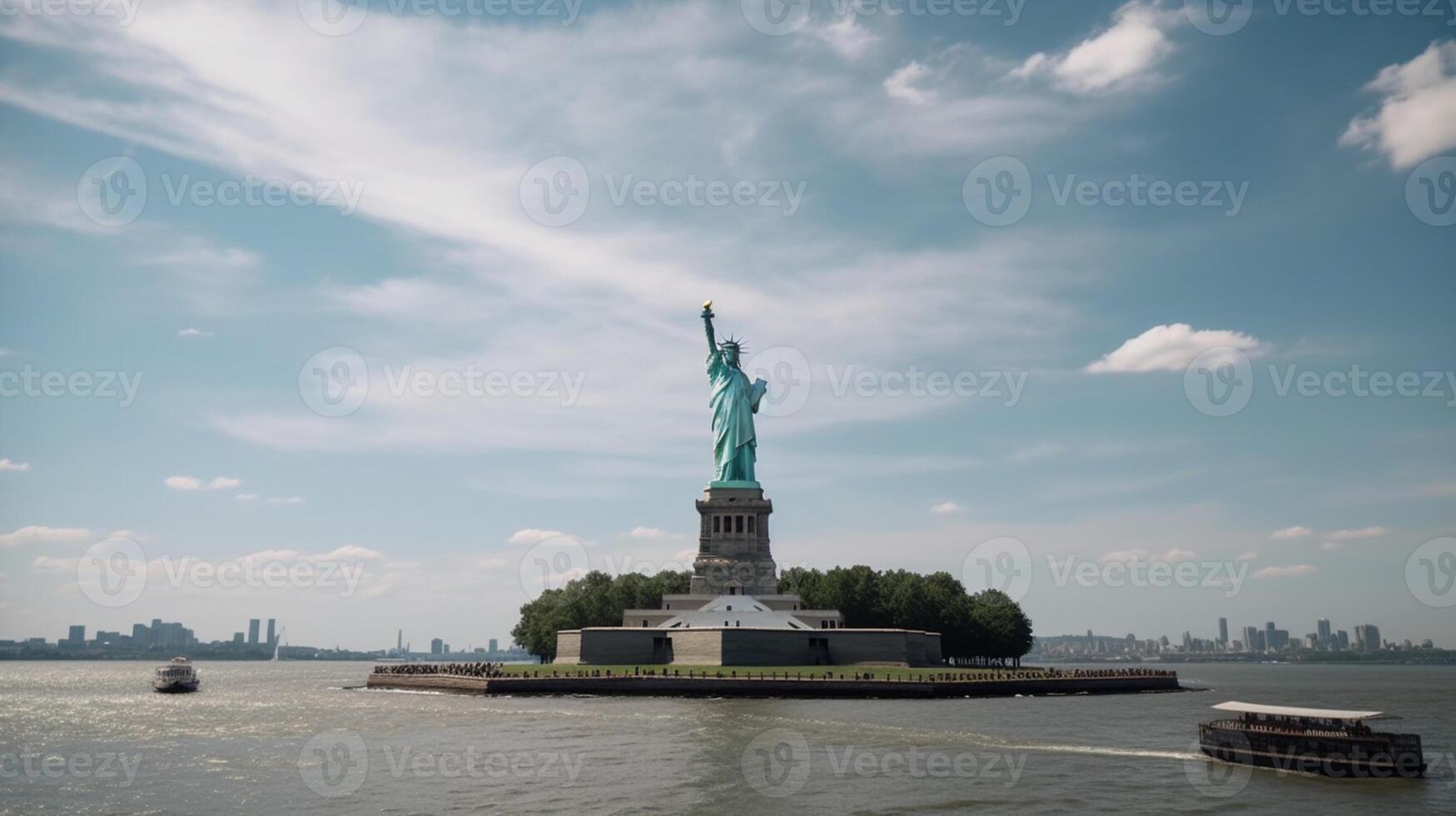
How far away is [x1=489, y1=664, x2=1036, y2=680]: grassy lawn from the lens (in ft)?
235

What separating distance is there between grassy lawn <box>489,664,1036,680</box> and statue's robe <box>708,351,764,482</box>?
84.6 feet

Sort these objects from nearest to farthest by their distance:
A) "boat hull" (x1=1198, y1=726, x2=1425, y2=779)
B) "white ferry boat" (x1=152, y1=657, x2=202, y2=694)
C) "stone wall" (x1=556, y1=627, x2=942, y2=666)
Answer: "boat hull" (x1=1198, y1=726, x2=1425, y2=779) < "stone wall" (x1=556, y1=627, x2=942, y2=666) < "white ferry boat" (x1=152, y1=657, x2=202, y2=694)

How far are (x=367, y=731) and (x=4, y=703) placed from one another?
5246 centimetres

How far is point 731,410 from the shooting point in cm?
10150

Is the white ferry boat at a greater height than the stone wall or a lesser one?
lesser

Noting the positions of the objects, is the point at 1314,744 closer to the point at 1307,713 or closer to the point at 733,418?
the point at 1307,713

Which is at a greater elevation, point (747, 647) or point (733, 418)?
point (733, 418)

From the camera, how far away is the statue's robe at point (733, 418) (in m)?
101

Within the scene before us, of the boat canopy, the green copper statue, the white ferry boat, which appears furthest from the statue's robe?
the boat canopy

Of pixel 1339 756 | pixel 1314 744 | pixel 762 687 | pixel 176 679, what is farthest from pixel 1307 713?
pixel 176 679

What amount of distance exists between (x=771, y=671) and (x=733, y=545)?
76.9 ft

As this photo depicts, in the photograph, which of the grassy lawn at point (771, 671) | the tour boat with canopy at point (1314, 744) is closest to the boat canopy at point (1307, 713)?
the tour boat with canopy at point (1314, 744)

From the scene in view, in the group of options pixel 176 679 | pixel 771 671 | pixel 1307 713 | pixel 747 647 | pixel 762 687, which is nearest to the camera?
pixel 1307 713

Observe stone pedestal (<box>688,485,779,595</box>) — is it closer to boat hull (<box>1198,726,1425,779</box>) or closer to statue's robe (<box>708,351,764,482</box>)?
statue's robe (<box>708,351,764,482</box>)
